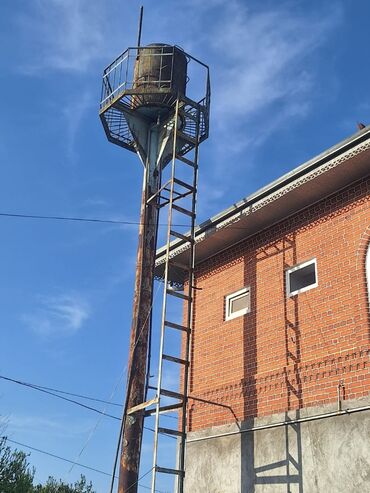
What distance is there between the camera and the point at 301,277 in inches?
486

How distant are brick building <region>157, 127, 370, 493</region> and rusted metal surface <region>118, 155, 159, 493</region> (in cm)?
85

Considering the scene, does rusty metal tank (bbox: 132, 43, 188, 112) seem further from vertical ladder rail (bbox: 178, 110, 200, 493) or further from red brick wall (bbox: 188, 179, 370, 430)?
red brick wall (bbox: 188, 179, 370, 430)

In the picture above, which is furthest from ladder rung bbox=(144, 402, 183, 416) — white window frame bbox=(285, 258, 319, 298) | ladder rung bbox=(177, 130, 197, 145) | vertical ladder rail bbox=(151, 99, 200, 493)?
ladder rung bbox=(177, 130, 197, 145)

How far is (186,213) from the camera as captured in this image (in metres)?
13.3

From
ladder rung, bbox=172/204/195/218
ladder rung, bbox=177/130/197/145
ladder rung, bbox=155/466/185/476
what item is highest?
ladder rung, bbox=177/130/197/145

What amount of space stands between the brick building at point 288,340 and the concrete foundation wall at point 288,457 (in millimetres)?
17

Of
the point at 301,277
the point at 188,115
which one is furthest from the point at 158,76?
the point at 301,277

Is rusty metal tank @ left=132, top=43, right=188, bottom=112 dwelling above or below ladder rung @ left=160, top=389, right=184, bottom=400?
above

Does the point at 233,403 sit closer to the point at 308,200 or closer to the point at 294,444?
the point at 294,444

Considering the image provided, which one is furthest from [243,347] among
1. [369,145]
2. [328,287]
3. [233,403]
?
[369,145]

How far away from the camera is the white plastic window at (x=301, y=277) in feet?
39.3

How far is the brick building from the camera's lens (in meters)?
10.2

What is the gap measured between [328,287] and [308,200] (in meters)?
1.79

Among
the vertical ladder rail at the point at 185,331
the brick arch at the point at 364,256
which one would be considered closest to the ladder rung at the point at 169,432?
the vertical ladder rail at the point at 185,331
